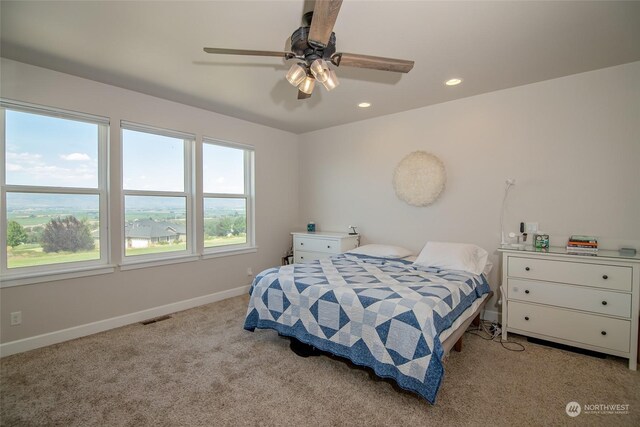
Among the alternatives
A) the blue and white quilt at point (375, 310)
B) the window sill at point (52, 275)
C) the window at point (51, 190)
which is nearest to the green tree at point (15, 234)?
the window at point (51, 190)

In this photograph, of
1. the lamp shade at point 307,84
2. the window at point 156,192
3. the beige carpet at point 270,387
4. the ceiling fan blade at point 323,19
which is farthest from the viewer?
the window at point 156,192

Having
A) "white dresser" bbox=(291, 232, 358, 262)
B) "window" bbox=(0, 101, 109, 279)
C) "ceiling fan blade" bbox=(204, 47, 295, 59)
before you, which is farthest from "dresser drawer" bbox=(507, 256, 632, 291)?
"window" bbox=(0, 101, 109, 279)

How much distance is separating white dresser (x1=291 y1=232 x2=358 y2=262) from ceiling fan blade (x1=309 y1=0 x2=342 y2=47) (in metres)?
2.68

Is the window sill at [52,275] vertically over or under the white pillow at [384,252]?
under

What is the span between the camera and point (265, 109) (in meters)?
3.77

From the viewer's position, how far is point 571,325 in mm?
2506

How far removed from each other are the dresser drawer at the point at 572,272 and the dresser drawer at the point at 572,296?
0.05 m

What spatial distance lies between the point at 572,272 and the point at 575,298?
21cm

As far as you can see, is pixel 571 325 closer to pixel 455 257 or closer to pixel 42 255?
pixel 455 257

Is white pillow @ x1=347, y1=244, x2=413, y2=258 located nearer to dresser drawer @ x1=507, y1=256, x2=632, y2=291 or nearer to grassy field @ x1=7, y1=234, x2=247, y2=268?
dresser drawer @ x1=507, y1=256, x2=632, y2=291

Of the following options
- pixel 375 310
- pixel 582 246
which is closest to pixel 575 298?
pixel 582 246

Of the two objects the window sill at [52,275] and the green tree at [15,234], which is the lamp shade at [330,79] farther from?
the green tree at [15,234]

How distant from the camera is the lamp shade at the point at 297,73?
1.89 metres

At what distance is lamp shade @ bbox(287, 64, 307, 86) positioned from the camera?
1892 mm
